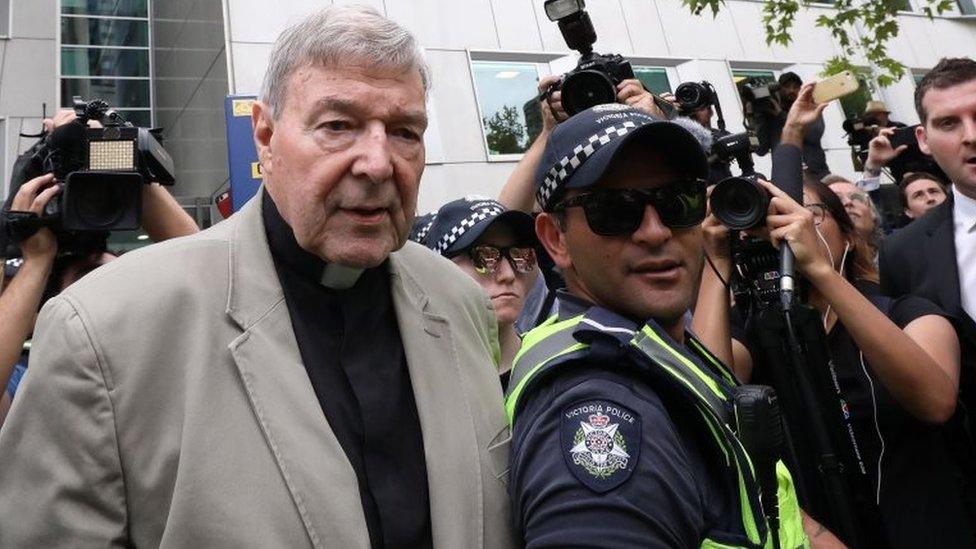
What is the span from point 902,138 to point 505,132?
7.02m

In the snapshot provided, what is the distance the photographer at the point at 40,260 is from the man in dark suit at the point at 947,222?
→ 278cm

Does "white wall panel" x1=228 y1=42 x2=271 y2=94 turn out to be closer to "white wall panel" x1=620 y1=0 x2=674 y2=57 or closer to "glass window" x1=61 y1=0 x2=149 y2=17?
"glass window" x1=61 y1=0 x2=149 y2=17

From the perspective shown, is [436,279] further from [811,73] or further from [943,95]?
[811,73]

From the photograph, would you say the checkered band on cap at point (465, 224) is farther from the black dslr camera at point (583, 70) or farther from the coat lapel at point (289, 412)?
the coat lapel at point (289, 412)

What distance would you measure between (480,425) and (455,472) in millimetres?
153

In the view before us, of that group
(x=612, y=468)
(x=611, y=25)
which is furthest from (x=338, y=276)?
(x=611, y=25)

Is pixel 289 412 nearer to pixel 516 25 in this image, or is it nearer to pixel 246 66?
pixel 246 66

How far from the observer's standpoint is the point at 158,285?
1.36m

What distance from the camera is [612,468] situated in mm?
1180

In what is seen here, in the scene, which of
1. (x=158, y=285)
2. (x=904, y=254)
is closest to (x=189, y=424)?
(x=158, y=285)

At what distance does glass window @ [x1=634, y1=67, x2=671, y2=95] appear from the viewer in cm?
1270

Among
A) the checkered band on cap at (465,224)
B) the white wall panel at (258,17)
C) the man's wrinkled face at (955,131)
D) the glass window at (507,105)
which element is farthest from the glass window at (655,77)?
the checkered band on cap at (465,224)

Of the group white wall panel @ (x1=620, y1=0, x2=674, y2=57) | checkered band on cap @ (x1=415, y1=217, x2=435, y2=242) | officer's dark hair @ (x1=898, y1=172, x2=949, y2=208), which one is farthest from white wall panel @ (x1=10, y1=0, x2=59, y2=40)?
officer's dark hair @ (x1=898, y1=172, x2=949, y2=208)

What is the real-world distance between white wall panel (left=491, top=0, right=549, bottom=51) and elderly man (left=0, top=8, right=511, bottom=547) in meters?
10.6
